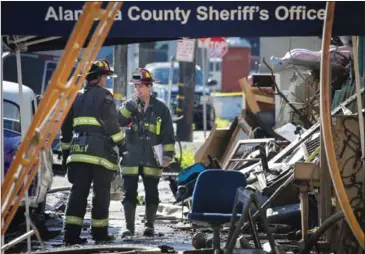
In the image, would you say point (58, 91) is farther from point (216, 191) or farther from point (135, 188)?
point (135, 188)

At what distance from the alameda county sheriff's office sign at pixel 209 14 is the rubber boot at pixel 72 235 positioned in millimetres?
3530

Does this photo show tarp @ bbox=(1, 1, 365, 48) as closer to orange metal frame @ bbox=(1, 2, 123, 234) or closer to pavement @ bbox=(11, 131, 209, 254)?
orange metal frame @ bbox=(1, 2, 123, 234)

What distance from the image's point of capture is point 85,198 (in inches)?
459

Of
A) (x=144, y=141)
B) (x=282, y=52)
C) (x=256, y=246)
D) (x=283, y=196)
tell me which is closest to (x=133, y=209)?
(x=144, y=141)

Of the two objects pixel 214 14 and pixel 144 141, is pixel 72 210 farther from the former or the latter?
pixel 214 14

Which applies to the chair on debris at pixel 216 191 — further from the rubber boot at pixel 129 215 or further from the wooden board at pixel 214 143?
the wooden board at pixel 214 143

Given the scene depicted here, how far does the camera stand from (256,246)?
30.8ft

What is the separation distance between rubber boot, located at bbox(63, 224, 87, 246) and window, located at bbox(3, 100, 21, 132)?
3.09m

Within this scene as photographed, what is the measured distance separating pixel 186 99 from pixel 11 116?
607 inches

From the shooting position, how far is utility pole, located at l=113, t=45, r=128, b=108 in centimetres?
1811

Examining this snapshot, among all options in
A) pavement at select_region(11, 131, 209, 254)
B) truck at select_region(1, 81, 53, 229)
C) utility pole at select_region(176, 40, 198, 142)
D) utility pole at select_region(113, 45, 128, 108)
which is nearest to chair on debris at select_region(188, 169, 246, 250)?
pavement at select_region(11, 131, 209, 254)

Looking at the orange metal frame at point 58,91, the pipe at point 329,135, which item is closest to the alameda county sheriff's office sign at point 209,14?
the pipe at point 329,135

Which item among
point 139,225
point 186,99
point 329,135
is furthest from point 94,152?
point 186,99

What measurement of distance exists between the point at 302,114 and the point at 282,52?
7531 millimetres
